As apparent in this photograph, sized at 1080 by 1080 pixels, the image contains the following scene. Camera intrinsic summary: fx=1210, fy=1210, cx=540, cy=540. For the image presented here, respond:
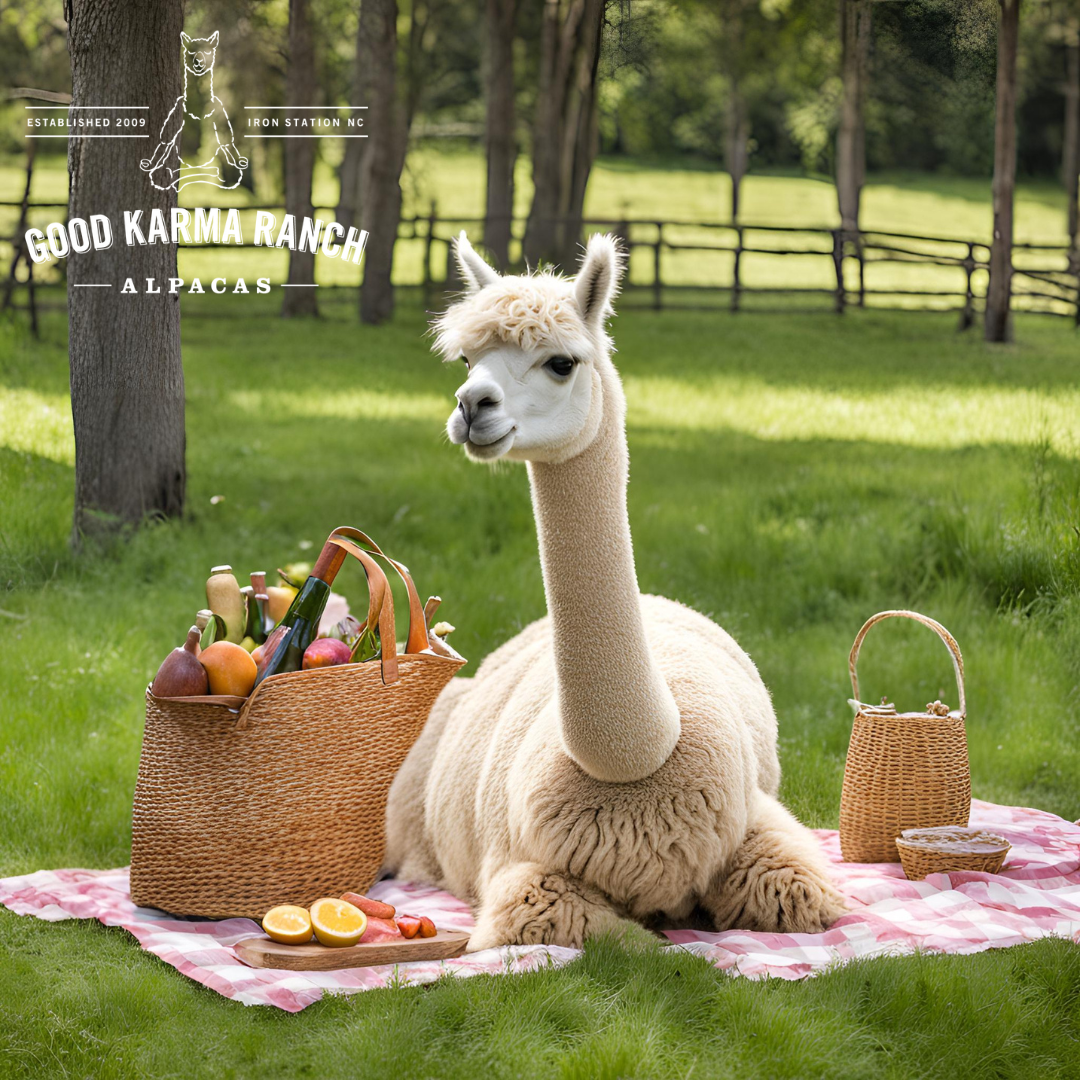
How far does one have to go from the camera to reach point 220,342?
916cm

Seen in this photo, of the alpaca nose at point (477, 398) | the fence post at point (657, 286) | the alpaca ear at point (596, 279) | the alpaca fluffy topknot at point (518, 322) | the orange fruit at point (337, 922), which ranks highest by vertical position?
the fence post at point (657, 286)

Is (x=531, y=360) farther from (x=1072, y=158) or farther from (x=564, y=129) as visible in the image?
(x=564, y=129)

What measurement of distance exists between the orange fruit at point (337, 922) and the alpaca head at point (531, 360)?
123 centimetres

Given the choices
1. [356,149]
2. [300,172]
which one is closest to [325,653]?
[300,172]

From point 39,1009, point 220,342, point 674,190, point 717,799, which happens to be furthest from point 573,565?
point 674,190

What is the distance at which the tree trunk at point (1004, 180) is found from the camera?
5812mm

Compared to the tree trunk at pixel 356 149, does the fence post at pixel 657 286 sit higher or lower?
lower

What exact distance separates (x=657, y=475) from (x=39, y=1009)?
5.08m

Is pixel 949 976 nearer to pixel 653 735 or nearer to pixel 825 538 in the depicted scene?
pixel 653 735

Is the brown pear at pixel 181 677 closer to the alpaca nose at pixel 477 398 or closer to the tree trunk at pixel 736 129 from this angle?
the alpaca nose at pixel 477 398

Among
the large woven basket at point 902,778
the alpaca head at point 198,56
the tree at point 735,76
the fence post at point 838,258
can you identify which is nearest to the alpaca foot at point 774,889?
the large woven basket at point 902,778

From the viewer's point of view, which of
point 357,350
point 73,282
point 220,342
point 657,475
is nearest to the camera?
point 73,282

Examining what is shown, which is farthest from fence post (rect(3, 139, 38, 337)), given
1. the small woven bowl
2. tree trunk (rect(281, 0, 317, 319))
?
the small woven bowl

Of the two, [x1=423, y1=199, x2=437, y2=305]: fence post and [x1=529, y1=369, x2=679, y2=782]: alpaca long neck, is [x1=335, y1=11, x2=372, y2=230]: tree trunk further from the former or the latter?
[x1=529, y1=369, x2=679, y2=782]: alpaca long neck
